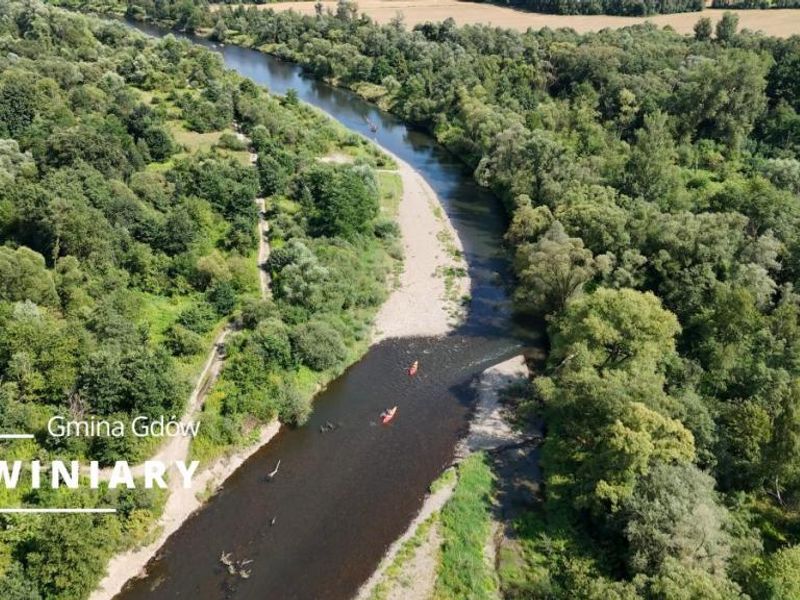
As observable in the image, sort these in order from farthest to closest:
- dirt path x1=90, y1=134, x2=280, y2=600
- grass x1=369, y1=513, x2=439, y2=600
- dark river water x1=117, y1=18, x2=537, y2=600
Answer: dark river water x1=117, y1=18, x2=537, y2=600 → dirt path x1=90, y1=134, x2=280, y2=600 → grass x1=369, y1=513, x2=439, y2=600

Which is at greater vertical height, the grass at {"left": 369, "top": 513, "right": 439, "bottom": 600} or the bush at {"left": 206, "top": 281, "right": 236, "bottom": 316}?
the bush at {"left": 206, "top": 281, "right": 236, "bottom": 316}

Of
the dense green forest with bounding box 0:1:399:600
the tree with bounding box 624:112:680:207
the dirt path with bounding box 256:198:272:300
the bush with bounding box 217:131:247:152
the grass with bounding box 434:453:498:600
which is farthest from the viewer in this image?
the bush with bounding box 217:131:247:152

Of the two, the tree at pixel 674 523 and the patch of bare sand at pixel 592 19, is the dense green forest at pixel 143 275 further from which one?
the patch of bare sand at pixel 592 19

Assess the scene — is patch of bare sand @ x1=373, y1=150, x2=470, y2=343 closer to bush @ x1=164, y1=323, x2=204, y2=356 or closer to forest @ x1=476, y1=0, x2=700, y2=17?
bush @ x1=164, y1=323, x2=204, y2=356

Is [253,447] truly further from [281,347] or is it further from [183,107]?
[183,107]

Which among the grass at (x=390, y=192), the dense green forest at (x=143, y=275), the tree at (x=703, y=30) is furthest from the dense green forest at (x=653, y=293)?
the dense green forest at (x=143, y=275)

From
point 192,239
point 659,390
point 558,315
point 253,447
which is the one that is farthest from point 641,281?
point 192,239

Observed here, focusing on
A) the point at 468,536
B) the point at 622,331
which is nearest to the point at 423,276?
the point at 622,331

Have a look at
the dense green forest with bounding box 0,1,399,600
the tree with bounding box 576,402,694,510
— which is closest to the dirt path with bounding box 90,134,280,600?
the dense green forest with bounding box 0,1,399,600
